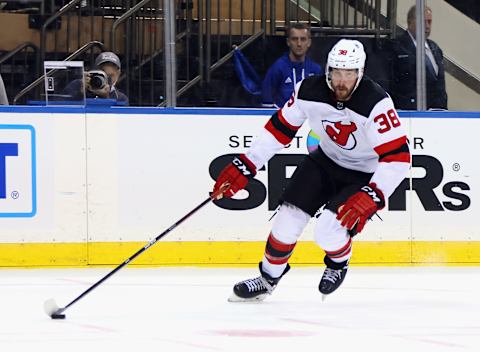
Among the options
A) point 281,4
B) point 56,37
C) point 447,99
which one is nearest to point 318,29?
point 281,4

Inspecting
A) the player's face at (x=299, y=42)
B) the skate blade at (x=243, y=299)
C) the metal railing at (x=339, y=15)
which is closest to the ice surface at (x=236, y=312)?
the skate blade at (x=243, y=299)

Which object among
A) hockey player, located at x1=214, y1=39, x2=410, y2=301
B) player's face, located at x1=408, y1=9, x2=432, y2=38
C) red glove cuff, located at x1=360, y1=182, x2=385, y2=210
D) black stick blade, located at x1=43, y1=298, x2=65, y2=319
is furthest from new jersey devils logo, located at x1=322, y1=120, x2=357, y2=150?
player's face, located at x1=408, y1=9, x2=432, y2=38

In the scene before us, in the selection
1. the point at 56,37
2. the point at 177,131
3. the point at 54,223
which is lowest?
the point at 54,223

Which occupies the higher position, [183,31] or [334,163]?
[183,31]

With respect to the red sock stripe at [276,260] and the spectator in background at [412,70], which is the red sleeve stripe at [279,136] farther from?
the spectator in background at [412,70]

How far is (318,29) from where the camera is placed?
298 inches

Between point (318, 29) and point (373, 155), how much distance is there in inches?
78.7

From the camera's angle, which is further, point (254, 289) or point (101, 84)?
point (101, 84)

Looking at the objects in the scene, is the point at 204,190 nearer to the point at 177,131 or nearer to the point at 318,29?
the point at 177,131

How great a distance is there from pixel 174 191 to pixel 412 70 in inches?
63.1

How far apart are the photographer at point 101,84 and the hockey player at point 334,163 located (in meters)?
1.84

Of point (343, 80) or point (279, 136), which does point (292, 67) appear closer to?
point (279, 136)

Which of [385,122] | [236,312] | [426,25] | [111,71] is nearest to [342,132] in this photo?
[385,122]

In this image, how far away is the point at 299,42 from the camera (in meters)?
7.56
